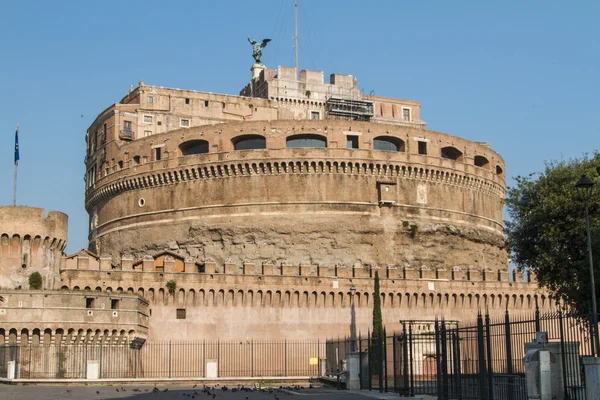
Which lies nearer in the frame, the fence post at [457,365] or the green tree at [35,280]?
the fence post at [457,365]

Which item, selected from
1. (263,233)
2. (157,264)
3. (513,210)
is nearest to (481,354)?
(513,210)

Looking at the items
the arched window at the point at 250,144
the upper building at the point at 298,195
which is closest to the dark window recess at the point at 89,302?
the upper building at the point at 298,195

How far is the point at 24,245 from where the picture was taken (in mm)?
37844

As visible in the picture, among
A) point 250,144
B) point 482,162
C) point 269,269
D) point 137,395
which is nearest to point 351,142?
point 250,144

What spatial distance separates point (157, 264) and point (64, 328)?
40.0 feet

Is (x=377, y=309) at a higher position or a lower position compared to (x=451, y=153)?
lower

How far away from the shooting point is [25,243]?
37.8 m

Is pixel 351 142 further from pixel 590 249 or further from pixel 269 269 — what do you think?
pixel 590 249

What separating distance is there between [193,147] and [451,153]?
16.6 m

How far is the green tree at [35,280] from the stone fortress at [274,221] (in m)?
0.42

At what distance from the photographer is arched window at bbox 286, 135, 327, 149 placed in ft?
177

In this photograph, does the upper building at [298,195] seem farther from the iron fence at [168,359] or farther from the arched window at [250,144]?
the iron fence at [168,359]

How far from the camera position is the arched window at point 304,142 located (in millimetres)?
54031

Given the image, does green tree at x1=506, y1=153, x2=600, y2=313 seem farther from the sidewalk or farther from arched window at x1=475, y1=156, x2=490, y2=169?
arched window at x1=475, y1=156, x2=490, y2=169
